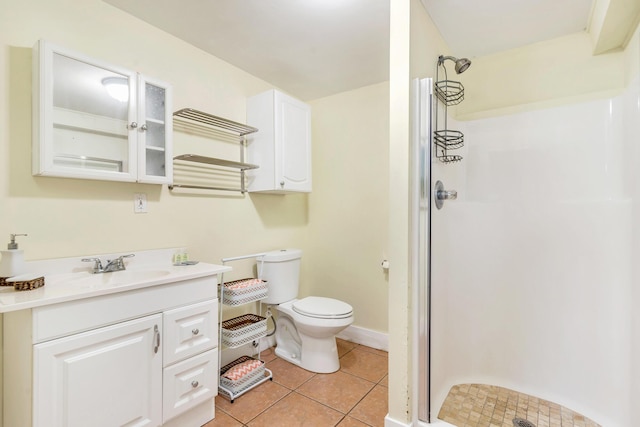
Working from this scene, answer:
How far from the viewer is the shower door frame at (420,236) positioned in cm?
142

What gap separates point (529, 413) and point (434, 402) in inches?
22.3

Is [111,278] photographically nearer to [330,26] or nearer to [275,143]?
[275,143]

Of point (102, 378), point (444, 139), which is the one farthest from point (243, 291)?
point (444, 139)

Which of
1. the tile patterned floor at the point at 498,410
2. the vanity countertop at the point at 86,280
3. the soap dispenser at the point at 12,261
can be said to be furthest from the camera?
the tile patterned floor at the point at 498,410

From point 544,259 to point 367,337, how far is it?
4.73 feet

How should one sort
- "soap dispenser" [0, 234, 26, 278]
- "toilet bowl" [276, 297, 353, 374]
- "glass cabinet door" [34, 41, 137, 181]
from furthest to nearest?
"toilet bowl" [276, 297, 353, 374] < "glass cabinet door" [34, 41, 137, 181] < "soap dispenser" [0, 234, 26, 278]

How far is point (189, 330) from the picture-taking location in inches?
59.2

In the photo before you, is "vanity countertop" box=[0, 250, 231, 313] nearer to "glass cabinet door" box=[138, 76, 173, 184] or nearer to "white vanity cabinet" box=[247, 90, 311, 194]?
"glass cabinet door" box=[138, 76, 173, 184]

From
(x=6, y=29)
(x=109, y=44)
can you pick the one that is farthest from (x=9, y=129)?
(x=109, y=44)

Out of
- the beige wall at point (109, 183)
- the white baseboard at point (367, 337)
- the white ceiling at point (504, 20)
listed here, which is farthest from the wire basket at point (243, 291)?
the white ceiling at point (504, 20)

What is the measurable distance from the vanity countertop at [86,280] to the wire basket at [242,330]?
499mm

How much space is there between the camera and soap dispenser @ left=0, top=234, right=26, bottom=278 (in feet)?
3.93

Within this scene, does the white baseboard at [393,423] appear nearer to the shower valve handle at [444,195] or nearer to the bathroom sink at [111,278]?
the shower valve handle at [444,195]

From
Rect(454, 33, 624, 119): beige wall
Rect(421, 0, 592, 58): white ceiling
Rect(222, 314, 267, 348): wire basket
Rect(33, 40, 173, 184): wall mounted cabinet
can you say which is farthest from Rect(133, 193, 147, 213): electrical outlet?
Rect(454, 33, 624, 119): beige wall
